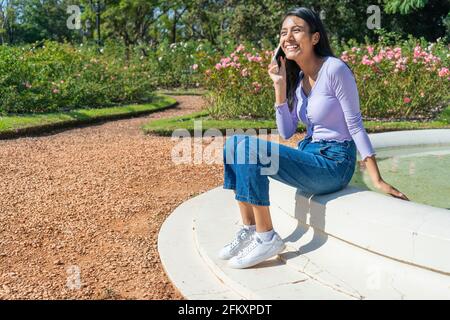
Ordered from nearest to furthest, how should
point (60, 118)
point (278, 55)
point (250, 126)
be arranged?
1. point (278, 55)
2. point (250, 126)
3. point (60, 118)

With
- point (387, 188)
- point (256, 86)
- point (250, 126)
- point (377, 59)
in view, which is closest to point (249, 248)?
point (387, 188)

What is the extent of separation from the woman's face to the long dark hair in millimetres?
22

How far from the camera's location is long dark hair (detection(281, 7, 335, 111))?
3.01 m

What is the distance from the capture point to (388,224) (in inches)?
102

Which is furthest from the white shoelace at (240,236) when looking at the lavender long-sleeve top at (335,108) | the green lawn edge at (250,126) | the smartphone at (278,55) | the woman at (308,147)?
the green lawn edge at (250,126)

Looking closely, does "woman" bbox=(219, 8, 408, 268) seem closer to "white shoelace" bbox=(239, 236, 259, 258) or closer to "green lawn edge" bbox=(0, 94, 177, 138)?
"white shoelace" bbox=(239, 236, 259, 258)

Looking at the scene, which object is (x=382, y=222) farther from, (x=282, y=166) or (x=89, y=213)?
(x=89, y=213)

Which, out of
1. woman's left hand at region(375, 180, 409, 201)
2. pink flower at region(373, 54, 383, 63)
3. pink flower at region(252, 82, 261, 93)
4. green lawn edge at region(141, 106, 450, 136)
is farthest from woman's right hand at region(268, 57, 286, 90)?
pink flower at region(373, 54, 383, 63)

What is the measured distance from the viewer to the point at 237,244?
3.03 meters

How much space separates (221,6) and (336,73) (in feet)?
96.7

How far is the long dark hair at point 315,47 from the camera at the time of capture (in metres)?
3.01

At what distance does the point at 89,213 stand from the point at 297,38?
2.39 metres

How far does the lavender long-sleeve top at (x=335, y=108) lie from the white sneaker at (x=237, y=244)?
0.67 meters

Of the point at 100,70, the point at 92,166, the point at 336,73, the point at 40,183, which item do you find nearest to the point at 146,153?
the point at 92,166
